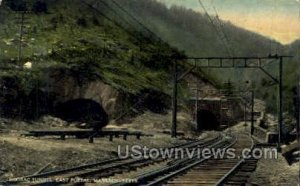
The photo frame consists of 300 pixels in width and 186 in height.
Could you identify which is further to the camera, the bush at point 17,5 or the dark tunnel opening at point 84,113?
the dark tunnel opening at point 84,113

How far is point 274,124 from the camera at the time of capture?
61250 millimetres

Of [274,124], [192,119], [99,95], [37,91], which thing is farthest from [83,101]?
[274,124]

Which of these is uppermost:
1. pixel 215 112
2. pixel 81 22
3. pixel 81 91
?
pixel 81 22

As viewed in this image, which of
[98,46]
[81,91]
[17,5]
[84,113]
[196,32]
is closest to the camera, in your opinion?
[196,32]

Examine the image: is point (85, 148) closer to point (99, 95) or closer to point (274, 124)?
point (99, 95)

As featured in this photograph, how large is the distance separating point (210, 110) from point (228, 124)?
22.6ft

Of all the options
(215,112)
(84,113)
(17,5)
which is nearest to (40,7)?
(17,5)

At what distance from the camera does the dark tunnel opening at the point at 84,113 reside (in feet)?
119

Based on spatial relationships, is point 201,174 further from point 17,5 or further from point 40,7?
point 40,7

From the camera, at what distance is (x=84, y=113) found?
38.3 m

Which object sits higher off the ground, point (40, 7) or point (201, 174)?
point (40, 7)

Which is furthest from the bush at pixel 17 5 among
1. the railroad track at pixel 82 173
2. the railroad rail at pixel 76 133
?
the railroad track at pixel 82 173

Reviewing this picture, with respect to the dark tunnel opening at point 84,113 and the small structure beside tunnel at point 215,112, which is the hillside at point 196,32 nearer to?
the small structure beside tunnel at point 215,112

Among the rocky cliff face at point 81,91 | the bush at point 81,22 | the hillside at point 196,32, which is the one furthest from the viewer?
the bush at point 81,22
